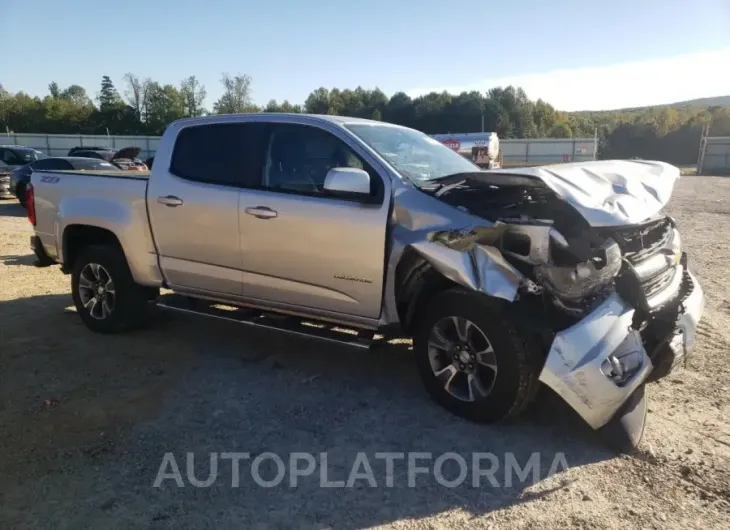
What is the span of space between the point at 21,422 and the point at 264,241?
207 centimetres

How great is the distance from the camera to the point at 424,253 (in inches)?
147

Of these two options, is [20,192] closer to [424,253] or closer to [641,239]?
[424,253]

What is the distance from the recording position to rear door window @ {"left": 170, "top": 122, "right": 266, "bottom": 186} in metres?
4.73

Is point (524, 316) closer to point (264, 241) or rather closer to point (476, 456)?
point (476, 456)

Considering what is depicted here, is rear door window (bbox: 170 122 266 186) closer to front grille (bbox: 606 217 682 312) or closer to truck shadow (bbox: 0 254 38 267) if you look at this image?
front grille (bbox: 606 217 682 312)

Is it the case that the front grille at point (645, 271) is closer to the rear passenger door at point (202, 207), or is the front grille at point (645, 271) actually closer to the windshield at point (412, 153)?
the windshield at point (412, 153)

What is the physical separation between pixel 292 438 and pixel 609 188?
2.56m

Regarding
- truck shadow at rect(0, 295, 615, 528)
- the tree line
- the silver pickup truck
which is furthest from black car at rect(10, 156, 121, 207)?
the tree line

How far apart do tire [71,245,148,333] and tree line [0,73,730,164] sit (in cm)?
5921

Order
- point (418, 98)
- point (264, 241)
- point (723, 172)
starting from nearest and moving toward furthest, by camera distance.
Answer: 1. point (264, 241)
2. point (723, 172)
3. point (418, 98)

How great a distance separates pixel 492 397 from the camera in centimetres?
359

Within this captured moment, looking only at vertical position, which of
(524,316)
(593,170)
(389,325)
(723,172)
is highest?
(593,170)

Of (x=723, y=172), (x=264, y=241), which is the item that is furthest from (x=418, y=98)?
(x=264, y=241)

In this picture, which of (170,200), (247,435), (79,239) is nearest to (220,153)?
(170,200)
